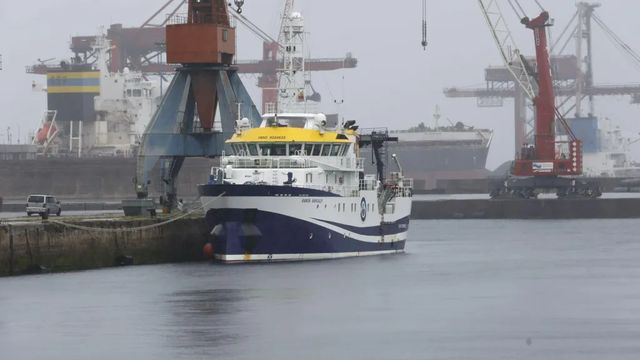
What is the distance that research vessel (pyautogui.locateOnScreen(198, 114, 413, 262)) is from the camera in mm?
62500

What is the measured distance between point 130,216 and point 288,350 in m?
30.1

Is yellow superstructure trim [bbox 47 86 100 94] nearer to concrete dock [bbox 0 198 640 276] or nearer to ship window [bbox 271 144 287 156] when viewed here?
concrete dock [bbox 0 198 640 276]

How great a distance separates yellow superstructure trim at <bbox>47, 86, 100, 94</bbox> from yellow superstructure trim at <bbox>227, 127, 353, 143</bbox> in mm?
96489

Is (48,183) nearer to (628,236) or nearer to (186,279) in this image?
(628,236)

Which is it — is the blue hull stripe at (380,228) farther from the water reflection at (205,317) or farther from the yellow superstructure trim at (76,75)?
the yellow superstructure trim at (76,75)

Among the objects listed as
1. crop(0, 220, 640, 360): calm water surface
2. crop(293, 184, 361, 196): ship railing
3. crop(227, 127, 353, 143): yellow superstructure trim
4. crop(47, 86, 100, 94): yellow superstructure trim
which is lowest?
crop(0, 220, 640, 360): calm water surface

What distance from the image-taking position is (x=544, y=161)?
451 ft

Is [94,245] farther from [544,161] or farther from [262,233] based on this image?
[544,161]

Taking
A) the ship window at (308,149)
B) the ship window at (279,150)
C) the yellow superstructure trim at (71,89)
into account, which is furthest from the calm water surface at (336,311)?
the yellow superstructure trim at (71,89)

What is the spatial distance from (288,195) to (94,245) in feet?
26.9

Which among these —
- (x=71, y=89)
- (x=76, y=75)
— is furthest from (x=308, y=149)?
(x=76, y=75)

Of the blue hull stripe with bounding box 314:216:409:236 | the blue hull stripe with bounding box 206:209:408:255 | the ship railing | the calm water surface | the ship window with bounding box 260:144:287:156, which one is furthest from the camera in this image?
the blue hull stripe with bounding box 314:216:409:236

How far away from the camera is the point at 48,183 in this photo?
5896 inches

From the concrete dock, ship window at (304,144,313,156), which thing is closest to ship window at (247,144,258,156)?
ship window at (304,144,313,156)
